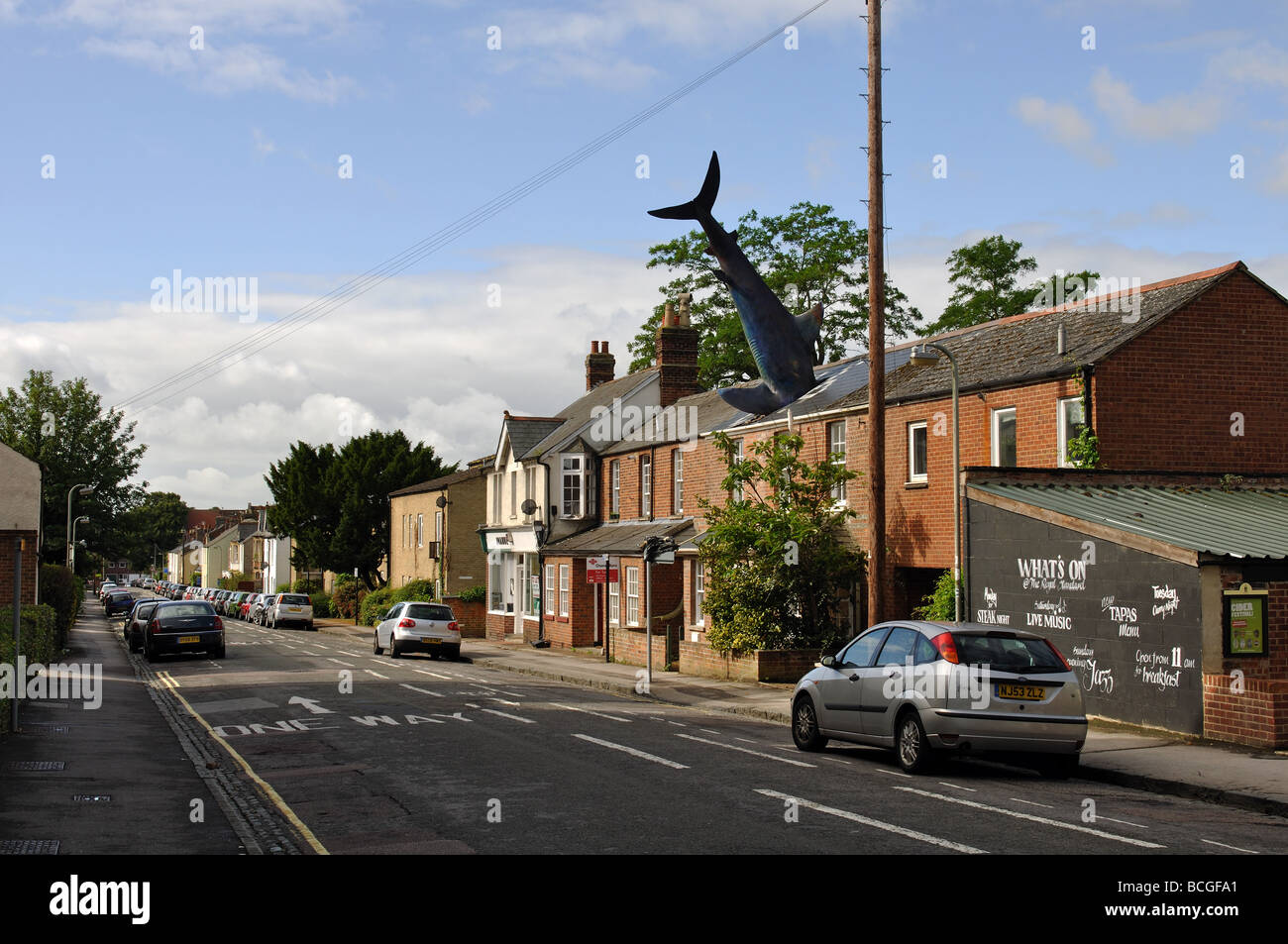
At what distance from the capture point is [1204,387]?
2147 cm

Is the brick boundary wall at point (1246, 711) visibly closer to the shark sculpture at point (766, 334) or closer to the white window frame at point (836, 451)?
the white window frame at point (836, 451)

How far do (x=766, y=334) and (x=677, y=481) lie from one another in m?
8.32

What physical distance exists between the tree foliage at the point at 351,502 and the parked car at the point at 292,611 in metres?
5.48

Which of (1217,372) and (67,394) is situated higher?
(67,394)

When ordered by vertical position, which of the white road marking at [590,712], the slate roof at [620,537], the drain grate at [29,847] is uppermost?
the slate roof at [620,537]

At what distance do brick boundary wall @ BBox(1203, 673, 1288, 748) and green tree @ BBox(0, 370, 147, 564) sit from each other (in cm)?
5372

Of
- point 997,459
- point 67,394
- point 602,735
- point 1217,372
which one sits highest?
point 67,394

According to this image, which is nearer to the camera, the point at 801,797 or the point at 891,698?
the point at 801,797

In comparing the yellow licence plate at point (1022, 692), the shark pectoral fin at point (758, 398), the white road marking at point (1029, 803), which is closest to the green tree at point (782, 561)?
the shark pectoral fin at point (758, 398)

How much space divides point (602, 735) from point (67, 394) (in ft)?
169

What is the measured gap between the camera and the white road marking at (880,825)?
884 centimetres
